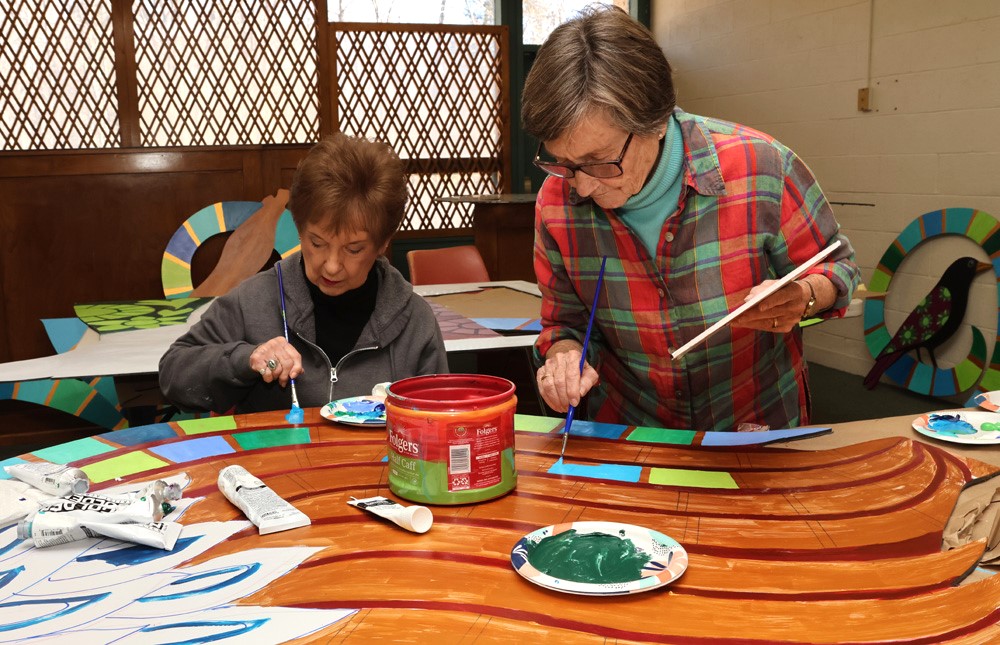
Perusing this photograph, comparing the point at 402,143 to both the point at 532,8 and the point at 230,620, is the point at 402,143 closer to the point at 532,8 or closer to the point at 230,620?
the point at 532,8

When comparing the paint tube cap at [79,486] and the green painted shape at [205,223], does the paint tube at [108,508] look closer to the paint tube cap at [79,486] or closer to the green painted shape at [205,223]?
the paint tube cap at [79,486]

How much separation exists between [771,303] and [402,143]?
5.34 metres

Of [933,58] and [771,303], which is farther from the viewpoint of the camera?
[933,58]

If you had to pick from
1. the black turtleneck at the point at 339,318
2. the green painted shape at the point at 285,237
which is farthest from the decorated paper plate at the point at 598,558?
the green painted shape at the point at 285,237

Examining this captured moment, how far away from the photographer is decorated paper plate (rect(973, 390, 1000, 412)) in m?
1.48

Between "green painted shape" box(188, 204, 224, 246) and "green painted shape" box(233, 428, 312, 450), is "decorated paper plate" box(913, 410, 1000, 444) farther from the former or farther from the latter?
"green painted shape" box(188, 204, 224, 246)

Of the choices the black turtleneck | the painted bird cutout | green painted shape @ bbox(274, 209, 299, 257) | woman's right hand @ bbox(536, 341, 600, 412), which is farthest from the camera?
green painted shape @ bbox(274, 209, 299, 257)

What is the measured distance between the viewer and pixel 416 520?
1017mm

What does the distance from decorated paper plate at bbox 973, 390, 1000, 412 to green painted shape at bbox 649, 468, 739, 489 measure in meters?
0.58

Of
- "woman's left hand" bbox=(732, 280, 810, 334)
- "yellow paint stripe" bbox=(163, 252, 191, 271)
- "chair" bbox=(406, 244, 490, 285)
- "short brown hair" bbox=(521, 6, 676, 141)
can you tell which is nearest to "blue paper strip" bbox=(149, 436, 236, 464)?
"short brown hair" bbox=(521, 6, 676, 141)

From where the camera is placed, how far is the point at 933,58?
4.50 meters

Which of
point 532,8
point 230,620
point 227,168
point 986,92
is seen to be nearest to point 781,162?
point 230,620

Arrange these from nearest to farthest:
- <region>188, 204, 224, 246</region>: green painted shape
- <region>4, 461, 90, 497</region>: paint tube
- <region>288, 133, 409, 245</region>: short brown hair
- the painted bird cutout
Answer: <region>4, 461, 90, 497</region>: paint tube, <region>288, 133, 409, 245</region>: short brown hair, the painted bird cutout, <region>188, 204, 224, 246</region>: green painted shape

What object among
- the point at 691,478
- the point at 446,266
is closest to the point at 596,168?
the point at 691,478
